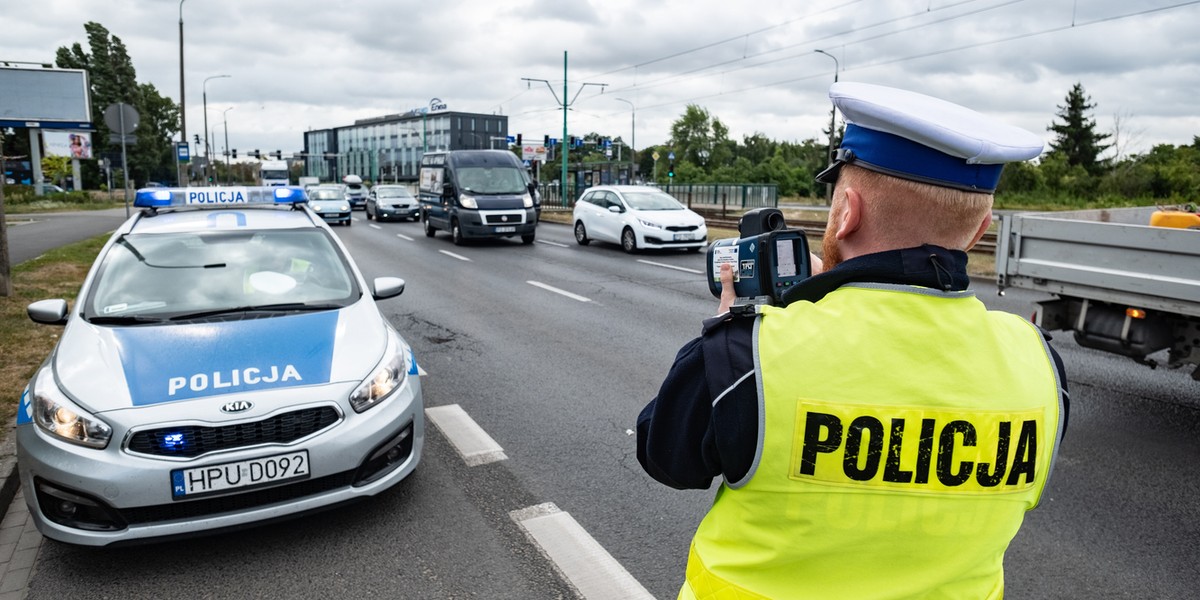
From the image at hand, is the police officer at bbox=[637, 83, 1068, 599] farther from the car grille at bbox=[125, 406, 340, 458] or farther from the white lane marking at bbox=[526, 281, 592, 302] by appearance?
the white lane marking at bbox=[526, 281, 592, 302]

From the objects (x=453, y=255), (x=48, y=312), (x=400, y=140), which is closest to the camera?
(x=48, y=312)

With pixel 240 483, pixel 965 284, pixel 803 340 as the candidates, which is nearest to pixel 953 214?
pixel 965 284

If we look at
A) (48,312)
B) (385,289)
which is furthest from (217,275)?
(385,289)

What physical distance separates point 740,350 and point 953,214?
412mm

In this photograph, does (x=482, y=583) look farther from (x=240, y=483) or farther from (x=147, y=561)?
(x=147, y=561)

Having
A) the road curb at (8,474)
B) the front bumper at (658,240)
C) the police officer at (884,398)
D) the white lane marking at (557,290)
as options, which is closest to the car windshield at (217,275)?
the road curb at (8,474)

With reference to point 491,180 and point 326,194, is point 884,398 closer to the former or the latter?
point 491,180

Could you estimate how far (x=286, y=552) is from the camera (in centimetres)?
366

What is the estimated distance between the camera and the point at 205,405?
3.53m

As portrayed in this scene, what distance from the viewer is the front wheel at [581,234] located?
20.3m

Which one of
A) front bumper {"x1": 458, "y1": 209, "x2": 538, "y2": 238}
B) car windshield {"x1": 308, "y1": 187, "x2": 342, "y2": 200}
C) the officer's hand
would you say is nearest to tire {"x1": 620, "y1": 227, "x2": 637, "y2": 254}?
front bumper {"x1": 458, "y1": 209, "x2": 538, "y2": 238}

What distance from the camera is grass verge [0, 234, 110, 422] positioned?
6.30m

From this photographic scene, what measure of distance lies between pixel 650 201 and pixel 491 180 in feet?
14.4

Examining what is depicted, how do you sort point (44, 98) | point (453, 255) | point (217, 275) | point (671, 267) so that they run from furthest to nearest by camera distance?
1. point (44, 98)
2. point (453, 255)
3. point (671, 267)
4. point (217, 275)
